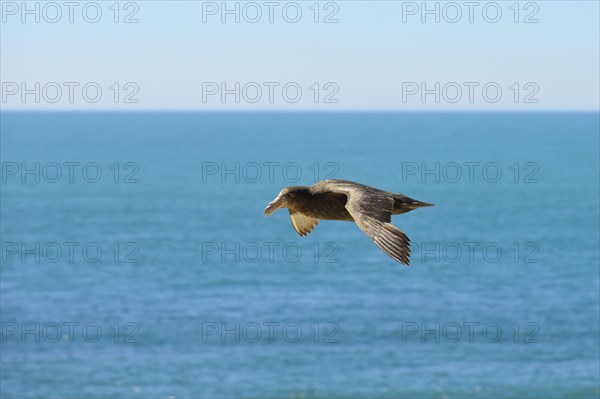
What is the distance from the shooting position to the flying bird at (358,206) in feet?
29.9

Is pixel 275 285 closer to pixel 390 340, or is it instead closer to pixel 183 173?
pixel 390 340

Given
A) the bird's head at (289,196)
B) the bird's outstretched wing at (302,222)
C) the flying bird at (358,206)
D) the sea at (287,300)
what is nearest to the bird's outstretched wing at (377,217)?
the flying bird at (358,206)

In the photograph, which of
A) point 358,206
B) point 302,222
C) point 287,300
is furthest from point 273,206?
point 287,300

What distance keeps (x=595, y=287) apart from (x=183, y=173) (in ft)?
341

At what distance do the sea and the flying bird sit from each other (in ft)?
155

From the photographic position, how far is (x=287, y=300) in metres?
81.2

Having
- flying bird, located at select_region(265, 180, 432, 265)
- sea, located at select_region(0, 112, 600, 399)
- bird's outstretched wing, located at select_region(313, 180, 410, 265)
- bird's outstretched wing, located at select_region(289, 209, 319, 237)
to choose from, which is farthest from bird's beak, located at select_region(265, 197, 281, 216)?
sea, located at select_region(0, 112, 600, 399)

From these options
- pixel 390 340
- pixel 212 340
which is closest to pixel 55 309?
pixel 212 340

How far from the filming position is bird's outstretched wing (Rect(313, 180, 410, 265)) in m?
8.94

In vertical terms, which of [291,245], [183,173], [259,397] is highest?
[183,173]

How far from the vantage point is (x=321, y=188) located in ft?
35.0

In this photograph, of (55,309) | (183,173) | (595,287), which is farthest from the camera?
(183,173)

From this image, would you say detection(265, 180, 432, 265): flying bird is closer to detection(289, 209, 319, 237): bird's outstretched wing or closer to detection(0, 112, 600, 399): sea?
detection(289, 209, 319, 237): bird's outstretched wing

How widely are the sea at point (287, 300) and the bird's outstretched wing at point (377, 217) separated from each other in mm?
47813
